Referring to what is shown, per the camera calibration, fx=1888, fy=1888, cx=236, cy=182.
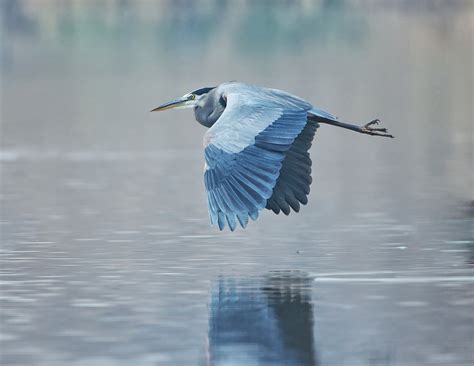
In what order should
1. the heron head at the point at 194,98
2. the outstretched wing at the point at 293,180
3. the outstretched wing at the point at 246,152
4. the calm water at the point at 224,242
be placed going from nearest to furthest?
the calm water at the point at 224,242 < the outstretched wing at the point at 246,152 < the outstretched wing at the point at 293,180 < the heron head at the point at 194,98

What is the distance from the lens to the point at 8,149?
21438 mm

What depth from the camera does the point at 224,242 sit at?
1247 centimetres

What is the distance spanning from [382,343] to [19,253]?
13.4 feet

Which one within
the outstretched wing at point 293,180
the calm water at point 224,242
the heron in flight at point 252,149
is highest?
the heron in flight at point 252,149

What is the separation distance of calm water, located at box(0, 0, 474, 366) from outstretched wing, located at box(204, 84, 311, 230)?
0.49 metres

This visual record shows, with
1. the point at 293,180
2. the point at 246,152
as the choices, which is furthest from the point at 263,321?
the point at 293,180

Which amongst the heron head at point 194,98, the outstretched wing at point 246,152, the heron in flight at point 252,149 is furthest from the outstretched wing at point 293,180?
the heron head at point 194,98

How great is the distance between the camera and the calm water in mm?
8750

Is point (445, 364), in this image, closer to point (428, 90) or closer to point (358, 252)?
point (358, 252)

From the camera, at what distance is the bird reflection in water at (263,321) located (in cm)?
834

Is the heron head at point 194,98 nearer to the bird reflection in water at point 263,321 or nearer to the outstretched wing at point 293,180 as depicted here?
the outstretched wing at point 293,180

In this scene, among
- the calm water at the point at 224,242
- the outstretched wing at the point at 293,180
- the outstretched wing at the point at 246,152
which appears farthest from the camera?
the outstretched wing at the point at 293,180

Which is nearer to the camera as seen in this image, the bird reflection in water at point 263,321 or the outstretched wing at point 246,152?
the bird reflection in water at point 263,321

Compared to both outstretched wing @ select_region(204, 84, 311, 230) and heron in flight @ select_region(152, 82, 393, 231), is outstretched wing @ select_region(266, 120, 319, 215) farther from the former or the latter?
outstretched wing @ select_region(204, 84, 311, 230)
